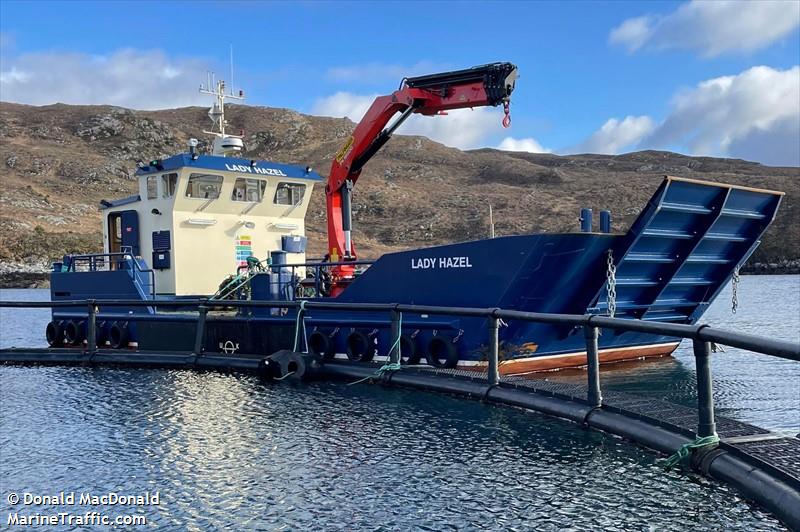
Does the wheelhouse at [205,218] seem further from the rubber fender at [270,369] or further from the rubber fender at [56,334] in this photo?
the rubber fender at [270,369]

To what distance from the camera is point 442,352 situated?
1054 centimetres

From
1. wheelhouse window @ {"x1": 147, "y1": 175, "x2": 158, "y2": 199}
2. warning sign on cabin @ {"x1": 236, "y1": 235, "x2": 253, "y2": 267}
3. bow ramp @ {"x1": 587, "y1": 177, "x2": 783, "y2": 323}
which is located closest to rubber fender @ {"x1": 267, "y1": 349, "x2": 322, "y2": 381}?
bow ramp @ {"x1": 587, "y1": 177, "x2": 783, "y2": 323}

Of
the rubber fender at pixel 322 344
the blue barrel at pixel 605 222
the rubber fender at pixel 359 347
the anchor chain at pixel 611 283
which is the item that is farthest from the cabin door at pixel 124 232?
the anchor chain at pixel 611 283

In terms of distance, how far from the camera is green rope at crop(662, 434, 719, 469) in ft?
17.0

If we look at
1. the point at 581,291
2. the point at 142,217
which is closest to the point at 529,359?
the point at 581,291

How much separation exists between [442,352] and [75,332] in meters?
9.43

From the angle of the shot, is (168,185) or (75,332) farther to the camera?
(75,332)

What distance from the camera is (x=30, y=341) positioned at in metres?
23.6

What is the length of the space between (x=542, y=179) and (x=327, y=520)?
107334mm

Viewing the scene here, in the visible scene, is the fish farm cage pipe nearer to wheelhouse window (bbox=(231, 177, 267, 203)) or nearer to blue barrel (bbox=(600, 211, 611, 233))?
blue barrel (bbox=(600, 211, 611, 233))

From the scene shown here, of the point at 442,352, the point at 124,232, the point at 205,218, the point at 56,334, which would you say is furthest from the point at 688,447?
the point at 56,334

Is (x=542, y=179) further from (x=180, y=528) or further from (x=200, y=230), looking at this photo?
(x=180, y=528)

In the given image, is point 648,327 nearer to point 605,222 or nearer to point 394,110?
point 605,222

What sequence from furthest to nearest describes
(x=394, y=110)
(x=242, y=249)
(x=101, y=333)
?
(x=242, y=249), (x=101, y=333), (x=394, y=110)
